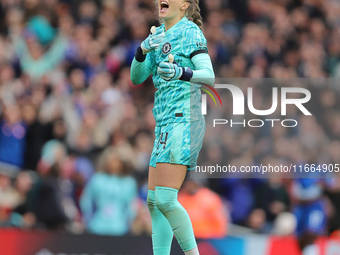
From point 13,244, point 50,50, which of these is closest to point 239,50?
point 50,50

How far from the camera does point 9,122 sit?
8.70m

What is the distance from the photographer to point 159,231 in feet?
13.6

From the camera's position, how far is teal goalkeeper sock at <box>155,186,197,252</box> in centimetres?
386

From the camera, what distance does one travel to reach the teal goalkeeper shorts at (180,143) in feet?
12.8

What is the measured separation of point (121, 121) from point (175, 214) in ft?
17.5

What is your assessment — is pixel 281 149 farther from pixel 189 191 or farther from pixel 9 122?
pixel 9 122

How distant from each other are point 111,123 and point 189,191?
7.65 ft

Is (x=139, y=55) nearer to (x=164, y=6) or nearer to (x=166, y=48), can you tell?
(x=166, y=48)

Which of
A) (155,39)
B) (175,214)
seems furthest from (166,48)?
(175,214)

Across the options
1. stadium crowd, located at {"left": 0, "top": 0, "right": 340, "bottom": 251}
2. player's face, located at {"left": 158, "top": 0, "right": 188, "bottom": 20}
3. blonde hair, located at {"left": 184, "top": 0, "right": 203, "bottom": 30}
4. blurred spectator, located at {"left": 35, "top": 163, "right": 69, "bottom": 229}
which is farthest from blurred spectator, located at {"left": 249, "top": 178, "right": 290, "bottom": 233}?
player's face, located at {"left": 158, "top": 0, "right": 188, "bottom": 20}

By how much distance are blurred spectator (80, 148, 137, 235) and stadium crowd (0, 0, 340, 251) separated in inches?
0.6

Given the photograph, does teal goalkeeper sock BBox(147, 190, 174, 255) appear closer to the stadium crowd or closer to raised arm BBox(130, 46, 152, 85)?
raised arm BBox(130, 46, 152, 85)

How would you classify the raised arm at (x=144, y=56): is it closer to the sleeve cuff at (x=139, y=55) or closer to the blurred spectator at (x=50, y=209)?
the sleeve cuff at (x=139, y=55)

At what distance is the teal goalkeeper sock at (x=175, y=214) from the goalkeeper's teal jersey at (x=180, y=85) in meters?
0.55
